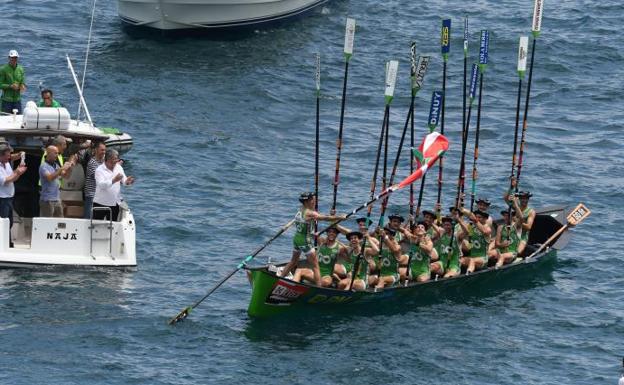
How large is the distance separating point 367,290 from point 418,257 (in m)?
1.61

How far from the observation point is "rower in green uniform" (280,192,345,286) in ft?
87.4

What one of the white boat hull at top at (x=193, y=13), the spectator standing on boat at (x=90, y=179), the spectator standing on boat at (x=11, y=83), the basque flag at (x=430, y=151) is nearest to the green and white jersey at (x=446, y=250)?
the basque flag at (x=430, y=151)

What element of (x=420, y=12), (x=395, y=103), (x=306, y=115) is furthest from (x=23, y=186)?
(x=420, y=12)

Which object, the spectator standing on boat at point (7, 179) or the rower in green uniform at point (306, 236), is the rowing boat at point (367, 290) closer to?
the rower in green uniform at point (306, 236)

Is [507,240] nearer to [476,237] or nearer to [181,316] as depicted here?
[476,237]

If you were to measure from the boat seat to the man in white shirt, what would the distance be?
2.12ft

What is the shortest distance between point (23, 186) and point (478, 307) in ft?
30.0

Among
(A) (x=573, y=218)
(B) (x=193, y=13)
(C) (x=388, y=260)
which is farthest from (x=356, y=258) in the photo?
(B) (x=193, y=13)

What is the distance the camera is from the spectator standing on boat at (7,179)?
27.3 m

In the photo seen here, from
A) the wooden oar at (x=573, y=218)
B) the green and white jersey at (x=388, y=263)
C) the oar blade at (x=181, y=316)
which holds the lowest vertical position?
the oar blade at (x=181, y=316)

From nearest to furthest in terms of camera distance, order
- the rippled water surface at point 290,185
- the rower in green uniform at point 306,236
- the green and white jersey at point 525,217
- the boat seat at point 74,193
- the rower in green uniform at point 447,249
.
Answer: the rippled water surface at point 290,185 < the rower in green uniform at point 306,236 < the boat seat at point 74,193 < the rower in green uniform at point 447,249 < the green and white jersey at point 525,217

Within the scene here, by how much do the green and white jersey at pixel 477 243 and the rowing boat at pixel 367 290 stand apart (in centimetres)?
53

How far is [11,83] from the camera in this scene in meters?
33.3

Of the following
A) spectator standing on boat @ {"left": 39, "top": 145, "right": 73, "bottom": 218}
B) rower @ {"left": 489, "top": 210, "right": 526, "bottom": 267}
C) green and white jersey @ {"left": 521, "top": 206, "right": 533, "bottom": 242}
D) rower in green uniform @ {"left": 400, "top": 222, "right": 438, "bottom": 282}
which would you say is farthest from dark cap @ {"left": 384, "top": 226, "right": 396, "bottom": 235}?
spectator standing on boat @ {"left": 39, "top": 145, "right": 73, "bottom": 218}
